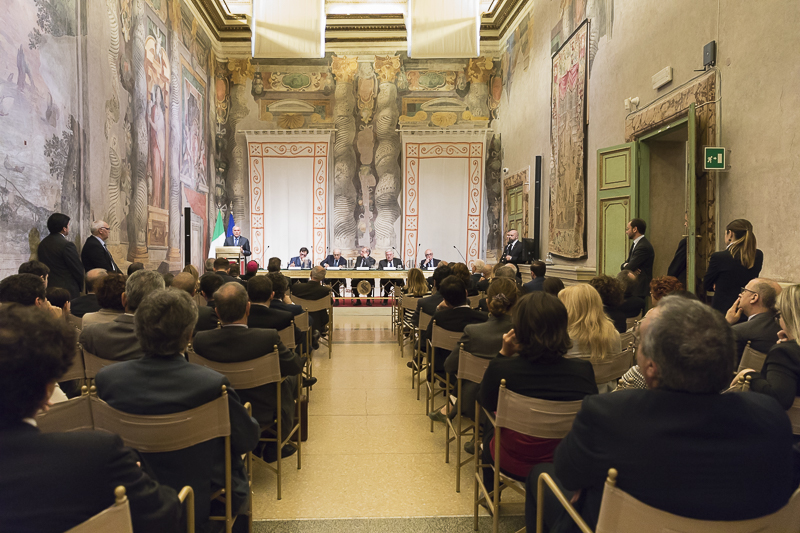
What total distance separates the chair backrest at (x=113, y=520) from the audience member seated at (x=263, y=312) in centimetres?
247

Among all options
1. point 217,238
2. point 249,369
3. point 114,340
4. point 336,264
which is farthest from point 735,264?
point 217,238

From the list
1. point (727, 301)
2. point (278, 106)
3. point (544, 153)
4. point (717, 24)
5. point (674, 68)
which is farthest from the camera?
point (278, 106)

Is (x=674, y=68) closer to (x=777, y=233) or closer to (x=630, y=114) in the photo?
(x=630, y=114)

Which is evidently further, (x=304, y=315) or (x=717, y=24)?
(x=717, y=24)

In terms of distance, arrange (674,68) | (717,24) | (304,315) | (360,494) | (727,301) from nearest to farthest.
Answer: (360,494), (727,301), (304,315), (717,24), (674,68)

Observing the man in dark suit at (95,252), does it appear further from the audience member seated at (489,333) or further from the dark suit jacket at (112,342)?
the audience member seated at (489,333)

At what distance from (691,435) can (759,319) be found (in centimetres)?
201

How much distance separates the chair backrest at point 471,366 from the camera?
2.78m

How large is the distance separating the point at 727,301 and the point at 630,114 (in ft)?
12.3

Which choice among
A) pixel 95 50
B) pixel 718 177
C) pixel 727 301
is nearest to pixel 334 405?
pixel 727 301

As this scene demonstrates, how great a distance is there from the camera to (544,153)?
1088 cm

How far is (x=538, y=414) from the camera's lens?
1.95 m

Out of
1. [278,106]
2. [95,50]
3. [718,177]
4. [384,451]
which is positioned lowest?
[384,451]

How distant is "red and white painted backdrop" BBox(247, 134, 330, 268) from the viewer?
46.2 ft
